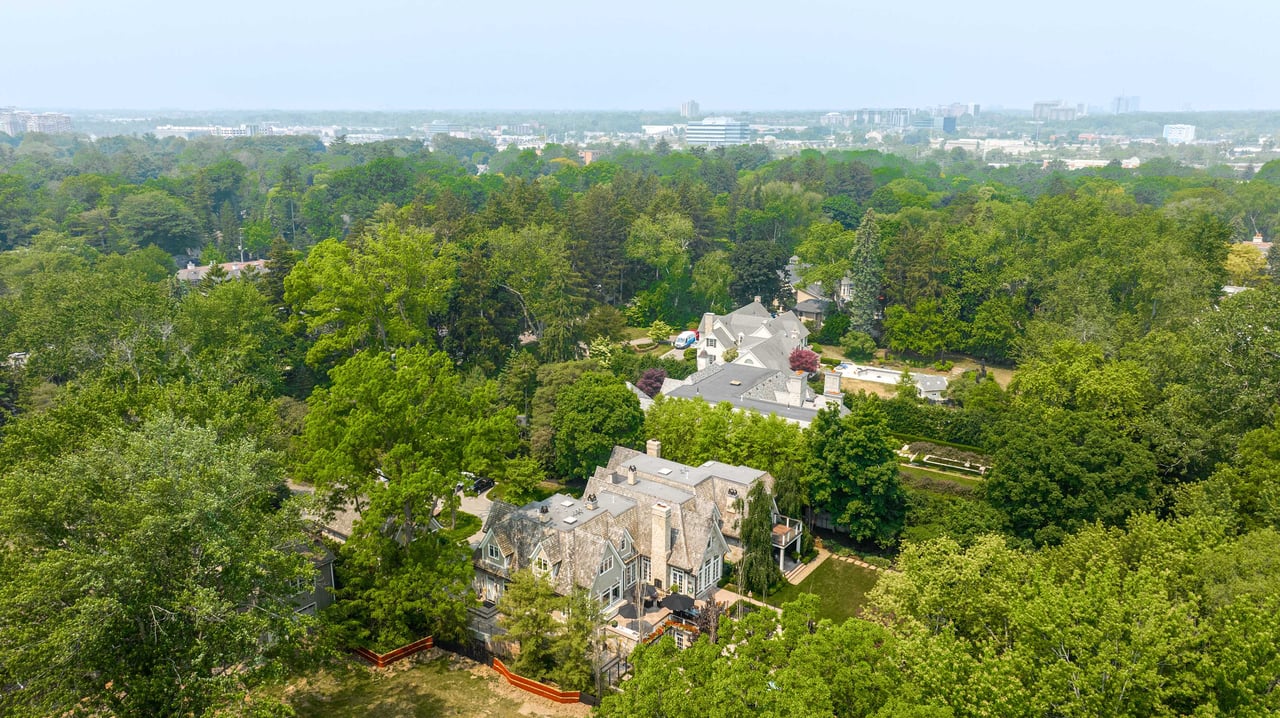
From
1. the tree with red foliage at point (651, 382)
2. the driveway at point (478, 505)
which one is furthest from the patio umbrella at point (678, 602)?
the tree with red foliage at point (651, 382)

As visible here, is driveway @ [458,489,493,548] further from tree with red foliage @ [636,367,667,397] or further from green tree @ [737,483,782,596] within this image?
tree with red foliage @ [636,367,667,397]

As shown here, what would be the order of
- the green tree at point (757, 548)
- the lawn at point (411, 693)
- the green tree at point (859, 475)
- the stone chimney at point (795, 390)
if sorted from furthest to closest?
the stone chimney at point (795, 390) < the green tree at point (859, 475) < the green tree at point (757, 548) < the lawn at point (411, 693)

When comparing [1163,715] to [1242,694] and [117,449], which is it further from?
[117,449]

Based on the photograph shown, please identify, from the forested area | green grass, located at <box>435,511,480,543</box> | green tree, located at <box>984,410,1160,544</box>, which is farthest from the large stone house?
green tree, located at <box>984,410,1160,544</box>

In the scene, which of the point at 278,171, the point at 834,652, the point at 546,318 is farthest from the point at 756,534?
the point at 278,171

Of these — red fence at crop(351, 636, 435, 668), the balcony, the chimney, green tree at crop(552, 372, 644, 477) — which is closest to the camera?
red fence at crop(351, 636, 435, 668)

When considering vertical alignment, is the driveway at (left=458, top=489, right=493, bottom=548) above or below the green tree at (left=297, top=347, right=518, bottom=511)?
below

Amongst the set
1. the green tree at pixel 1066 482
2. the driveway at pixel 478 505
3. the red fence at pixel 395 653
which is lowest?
the red fence at pixel 395 653

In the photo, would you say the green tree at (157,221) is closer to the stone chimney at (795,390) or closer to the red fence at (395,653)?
the stone chimney at (795,390)
